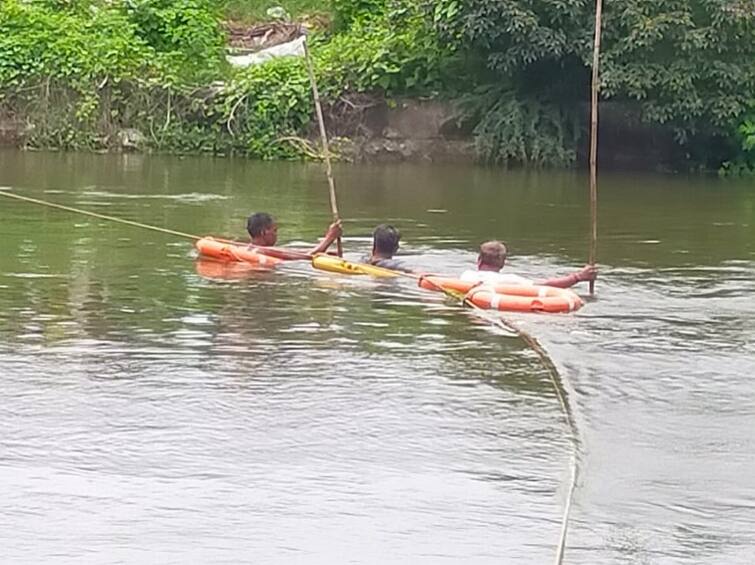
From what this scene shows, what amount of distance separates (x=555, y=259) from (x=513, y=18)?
1351 cm

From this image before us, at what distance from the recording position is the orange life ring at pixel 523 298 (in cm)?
1267

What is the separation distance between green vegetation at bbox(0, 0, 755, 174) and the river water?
39.6 feet

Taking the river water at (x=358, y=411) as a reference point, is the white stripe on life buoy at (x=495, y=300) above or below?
above

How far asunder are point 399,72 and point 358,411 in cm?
2342

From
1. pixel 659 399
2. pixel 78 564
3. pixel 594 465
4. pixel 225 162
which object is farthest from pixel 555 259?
pixel 225 162

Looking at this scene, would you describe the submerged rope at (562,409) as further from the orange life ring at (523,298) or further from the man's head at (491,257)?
the man's head at (491,257)

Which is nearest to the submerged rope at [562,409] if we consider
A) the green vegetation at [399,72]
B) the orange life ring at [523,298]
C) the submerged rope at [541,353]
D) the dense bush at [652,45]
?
the submerged rope at [541,353]

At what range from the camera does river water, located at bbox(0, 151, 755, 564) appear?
6.85 metres

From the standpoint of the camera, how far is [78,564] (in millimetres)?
6383

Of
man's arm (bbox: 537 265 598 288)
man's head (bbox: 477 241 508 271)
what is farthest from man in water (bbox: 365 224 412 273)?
man's arm (bbox: 537 265 598 288)

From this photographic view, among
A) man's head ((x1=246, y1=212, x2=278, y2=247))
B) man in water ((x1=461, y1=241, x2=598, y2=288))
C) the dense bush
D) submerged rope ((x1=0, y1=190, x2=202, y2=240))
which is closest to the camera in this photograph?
man in water ((x1=461, y1=241, x2=598, y2=288))

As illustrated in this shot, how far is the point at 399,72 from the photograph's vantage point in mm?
31953

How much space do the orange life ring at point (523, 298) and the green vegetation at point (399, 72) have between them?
16.6 metres

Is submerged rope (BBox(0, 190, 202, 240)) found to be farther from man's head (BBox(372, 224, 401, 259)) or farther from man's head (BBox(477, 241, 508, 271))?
man's head (BBox(477, 241, 508, 271))
